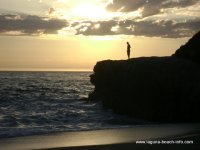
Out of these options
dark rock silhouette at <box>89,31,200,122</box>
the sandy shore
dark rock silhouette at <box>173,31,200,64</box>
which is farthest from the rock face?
the sandy shore

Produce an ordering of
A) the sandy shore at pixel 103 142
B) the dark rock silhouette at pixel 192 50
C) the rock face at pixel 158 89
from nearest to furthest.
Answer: the sandy shore at pixel 103 142 < the rock face at pixel 158 89 < the dark rock silhouette at pixel 192 50

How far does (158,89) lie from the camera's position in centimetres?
2591

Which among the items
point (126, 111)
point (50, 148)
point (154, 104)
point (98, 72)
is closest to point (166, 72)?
point (154, 104)

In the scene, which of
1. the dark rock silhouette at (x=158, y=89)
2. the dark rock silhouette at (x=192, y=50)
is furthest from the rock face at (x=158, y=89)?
the dark rock silhouette at (x=192, y=50)

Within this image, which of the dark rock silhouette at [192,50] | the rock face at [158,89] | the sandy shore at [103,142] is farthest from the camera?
the dark rock silhouette at [192,50]

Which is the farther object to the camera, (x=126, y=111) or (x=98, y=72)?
(x=98, y=72)

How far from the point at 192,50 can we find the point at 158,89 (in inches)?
284

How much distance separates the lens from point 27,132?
20.3 metres

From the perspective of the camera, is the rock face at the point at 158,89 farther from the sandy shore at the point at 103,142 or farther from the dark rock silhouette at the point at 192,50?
the sandy shore at the point at 103,142

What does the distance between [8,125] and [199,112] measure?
470 inches

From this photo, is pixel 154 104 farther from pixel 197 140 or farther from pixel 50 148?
pixel 50 148

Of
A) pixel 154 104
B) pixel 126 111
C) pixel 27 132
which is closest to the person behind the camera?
pixel 27 132

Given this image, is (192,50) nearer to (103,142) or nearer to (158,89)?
(158,89)

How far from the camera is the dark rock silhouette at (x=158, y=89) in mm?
25125
